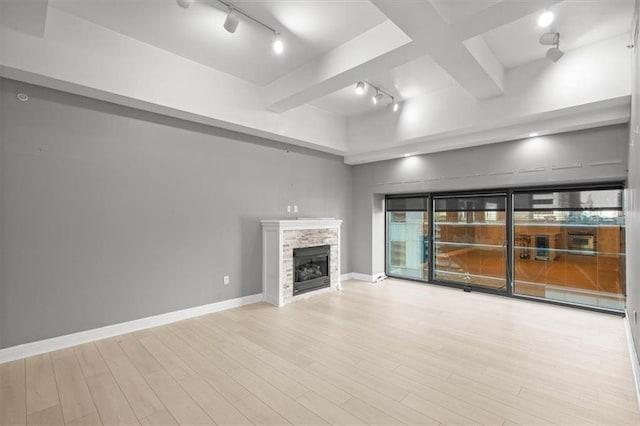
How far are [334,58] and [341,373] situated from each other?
11.0 ft

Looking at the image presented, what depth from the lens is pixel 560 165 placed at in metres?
4.34

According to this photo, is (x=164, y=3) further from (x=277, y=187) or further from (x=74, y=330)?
(x=74, y=330)

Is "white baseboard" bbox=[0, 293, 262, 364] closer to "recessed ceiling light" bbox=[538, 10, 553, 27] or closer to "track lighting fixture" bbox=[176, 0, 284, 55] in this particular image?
"track lighting fixture" bbox=[176, 0, 284, 55]

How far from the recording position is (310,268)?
18.2 feet

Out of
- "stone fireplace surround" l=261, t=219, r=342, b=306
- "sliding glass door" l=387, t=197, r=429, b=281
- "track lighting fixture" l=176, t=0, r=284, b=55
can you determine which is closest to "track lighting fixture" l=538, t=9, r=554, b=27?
"track lighting fixture" l=176, t=0, r=284, b=55

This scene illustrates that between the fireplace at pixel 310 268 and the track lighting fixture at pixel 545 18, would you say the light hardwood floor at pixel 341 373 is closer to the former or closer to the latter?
the fireplace at pixel 310 268

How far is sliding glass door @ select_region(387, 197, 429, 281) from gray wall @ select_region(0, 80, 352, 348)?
10.1 ft

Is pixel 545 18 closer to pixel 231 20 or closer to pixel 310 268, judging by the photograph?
pixel 231 20

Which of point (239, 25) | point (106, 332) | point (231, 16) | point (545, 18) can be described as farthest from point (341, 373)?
point (545, 18)

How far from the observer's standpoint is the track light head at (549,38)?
10.5ft

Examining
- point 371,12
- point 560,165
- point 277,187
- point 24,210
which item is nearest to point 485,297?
point 560,165

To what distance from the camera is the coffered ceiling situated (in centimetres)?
281

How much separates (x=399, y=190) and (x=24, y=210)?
5534mm

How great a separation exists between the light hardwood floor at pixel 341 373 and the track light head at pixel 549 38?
10.7 feet
